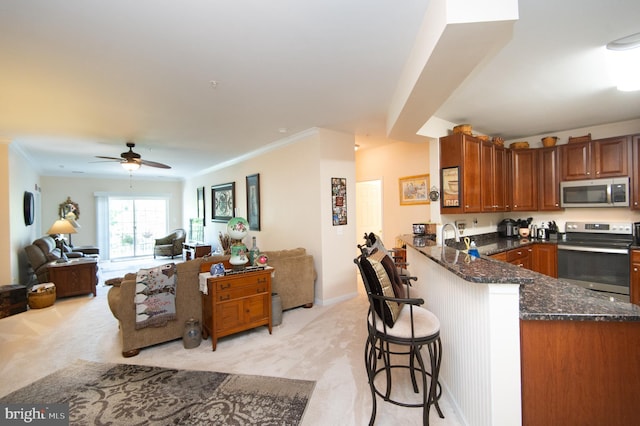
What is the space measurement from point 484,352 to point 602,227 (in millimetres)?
4105

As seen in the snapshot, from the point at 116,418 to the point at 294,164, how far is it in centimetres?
361

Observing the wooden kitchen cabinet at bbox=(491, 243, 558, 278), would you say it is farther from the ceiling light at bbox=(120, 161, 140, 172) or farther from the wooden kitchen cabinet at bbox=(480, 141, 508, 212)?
the ceiling light at bbox=(120, 161, 140, 172)

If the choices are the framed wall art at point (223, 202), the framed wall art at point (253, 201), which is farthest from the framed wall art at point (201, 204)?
the framed wall art at point (253, 201)

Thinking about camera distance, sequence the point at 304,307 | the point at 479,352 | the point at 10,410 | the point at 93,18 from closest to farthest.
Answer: the point at 479,352, the point at 93,18, the point at 10,410, the point at 304,307

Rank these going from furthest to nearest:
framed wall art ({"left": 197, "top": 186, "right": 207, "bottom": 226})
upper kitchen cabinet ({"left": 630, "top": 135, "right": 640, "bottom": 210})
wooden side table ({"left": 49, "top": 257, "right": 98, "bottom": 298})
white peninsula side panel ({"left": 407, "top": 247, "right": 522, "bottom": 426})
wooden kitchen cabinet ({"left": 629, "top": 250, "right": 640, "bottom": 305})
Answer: framed wall art ({"left": 197, "top": 186, "right": 207, "bottom": 226}), wooden side table ({"left": 49, "top": 257, "right": 98, "bottom": 298}), upper kitchen cabinet ({"left": 630, "top": 135, "right": 640, "bottom": 210}), wooden kitchen cabinet ({"left": 629, "top": 250, "right": 640, "bottom": 305}), white peninsula side panel ({"left": 407, "top": 247, "right": 522, "bottom": 426})

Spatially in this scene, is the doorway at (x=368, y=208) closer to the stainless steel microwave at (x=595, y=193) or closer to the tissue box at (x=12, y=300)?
the stainless steel microwave at (x=595, y=193)

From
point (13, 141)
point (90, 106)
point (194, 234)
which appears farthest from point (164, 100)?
point (194, 234)

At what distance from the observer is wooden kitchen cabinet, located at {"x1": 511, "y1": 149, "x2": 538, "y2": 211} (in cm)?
433

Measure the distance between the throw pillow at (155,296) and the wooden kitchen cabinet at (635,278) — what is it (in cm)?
529

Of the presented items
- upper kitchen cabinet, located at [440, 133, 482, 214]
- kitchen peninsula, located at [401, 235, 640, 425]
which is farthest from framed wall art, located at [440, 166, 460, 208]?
kitchen peninsula, located at [401, 235, 640, 425]

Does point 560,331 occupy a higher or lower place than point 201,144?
lower

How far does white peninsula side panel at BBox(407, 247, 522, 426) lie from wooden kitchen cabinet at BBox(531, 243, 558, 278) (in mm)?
3097

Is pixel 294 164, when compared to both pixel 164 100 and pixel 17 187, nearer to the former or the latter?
pixel 164 100

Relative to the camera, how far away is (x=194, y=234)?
8742 millimetres
